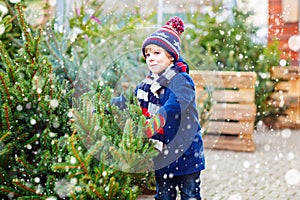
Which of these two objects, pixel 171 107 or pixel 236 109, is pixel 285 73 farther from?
pixel 171 107

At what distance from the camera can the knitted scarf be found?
258 cm

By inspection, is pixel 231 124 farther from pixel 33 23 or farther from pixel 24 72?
pixel 24 72

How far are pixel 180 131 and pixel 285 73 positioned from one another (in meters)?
5.48

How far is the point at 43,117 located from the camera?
126 inches

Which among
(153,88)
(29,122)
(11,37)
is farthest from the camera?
(11,37)

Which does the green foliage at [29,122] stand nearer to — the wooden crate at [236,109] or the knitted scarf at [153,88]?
the knitted scarf at [153,88]

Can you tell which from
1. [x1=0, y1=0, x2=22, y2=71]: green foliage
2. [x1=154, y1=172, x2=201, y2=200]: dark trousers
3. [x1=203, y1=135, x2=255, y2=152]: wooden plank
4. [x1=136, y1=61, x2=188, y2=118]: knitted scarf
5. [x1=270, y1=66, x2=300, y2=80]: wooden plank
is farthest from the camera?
[x1=270, y1=66, x2=300, y2=80]: wooden plank

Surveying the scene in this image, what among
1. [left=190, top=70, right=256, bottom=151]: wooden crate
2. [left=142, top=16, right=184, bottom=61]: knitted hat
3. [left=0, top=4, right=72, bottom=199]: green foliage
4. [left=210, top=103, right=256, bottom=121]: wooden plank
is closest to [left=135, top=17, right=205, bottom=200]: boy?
[left=142, top=16, right=184, bottom=61]: knitted hat

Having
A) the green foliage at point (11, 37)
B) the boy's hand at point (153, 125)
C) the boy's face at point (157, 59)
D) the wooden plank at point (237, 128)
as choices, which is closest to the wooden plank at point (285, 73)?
the wooden plank at point (237, 128)

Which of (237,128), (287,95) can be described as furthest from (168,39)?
(287,95)

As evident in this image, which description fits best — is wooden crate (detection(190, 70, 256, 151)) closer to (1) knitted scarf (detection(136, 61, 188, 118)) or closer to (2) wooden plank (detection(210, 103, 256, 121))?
(2) wooden plank (detection(210, 103, 256, 121))

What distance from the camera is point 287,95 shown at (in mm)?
7703

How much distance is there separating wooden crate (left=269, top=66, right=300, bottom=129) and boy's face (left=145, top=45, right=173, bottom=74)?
5289 mm

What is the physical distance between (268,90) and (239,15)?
124 cm
